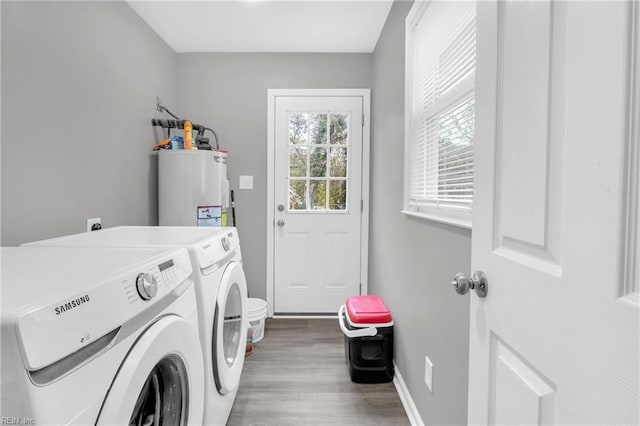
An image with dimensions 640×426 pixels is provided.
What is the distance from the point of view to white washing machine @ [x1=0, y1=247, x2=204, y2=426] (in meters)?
0.45

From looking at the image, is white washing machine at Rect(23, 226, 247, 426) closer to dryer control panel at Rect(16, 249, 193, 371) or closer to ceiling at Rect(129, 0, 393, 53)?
dryer control panel at Rect(16, 249, 193, 371)

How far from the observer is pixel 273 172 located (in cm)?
282

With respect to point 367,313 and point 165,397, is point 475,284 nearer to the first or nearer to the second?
point 165,397

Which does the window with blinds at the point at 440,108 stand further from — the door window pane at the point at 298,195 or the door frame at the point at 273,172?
the door window pane at the point at 298,195

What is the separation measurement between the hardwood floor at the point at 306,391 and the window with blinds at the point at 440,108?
1.08 metres

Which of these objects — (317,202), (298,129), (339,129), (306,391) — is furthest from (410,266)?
(298,129)

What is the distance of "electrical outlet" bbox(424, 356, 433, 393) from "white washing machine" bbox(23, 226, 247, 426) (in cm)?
85

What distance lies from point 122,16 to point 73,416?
235 centimetres

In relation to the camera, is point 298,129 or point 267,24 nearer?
point 267,24

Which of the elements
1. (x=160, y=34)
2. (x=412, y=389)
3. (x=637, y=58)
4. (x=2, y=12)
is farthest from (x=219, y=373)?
(x=160, y=34)

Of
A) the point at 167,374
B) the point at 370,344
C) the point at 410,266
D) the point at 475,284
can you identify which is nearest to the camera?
the point at 475,284

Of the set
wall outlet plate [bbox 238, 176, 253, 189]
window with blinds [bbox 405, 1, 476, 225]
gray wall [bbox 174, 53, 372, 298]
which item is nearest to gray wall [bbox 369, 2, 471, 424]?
window with blinds [bbox 405, 1, 476, 225]

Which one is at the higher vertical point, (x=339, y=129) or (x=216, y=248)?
(x=339, y=129)

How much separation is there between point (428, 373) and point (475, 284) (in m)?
0.88
